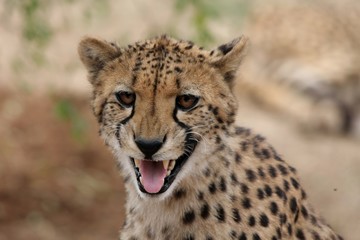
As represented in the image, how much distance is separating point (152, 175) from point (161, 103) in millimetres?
264

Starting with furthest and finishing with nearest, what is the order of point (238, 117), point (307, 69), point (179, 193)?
point (307, 69), point (238, 117), point (179, 193)

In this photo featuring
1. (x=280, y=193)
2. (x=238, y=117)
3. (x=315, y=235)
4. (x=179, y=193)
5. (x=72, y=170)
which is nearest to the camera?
(x=179, y=193)

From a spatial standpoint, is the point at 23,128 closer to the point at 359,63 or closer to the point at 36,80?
the point at 36,80

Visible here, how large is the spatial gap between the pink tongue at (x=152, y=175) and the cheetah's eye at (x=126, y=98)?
0.73 feet

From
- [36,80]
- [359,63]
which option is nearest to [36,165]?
[36,80]

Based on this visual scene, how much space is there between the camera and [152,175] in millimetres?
3555

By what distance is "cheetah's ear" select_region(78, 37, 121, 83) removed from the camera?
385 cm

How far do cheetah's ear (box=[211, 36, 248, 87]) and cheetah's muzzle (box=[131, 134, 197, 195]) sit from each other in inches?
14.1

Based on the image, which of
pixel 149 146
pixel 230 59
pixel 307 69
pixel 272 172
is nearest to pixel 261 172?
pixel 272 172

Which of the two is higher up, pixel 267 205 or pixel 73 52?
pixel 73 52

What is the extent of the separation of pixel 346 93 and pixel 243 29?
1.30 meters

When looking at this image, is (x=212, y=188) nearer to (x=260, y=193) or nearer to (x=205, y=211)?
(x=205, y=211)

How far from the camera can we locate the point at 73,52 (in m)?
10.7

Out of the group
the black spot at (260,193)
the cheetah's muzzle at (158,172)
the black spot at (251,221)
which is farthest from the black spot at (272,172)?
the cheetah's muzzle at (158,172)
